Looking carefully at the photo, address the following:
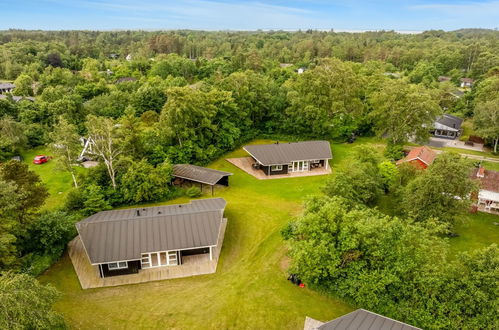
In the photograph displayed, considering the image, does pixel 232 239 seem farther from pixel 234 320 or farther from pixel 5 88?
pixel 5 88

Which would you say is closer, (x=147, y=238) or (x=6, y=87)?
(x=147, y=238)

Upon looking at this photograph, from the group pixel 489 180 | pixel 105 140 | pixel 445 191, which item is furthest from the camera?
pixel 489 180

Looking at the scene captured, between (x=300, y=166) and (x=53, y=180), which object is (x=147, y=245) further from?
(x=300, y=166)

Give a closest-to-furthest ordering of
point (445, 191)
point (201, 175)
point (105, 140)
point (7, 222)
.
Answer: point (7, 222) < point (445, 191) < point (105, 140) < point (201, 175)

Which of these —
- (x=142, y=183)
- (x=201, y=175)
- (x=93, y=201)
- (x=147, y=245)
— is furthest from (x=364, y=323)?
(x=142, y=183)

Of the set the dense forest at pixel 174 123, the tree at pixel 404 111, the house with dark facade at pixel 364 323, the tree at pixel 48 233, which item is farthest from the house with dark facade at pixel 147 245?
the tree at pixel 404 111

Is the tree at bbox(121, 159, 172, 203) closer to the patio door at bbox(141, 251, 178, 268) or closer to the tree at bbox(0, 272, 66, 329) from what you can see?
the patio door at bbox(141, 251, 178, 268)
